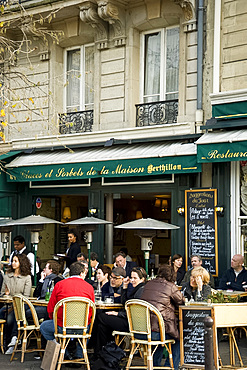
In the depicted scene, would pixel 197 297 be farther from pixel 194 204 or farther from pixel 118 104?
pixel 118 104

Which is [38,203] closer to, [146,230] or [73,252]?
[73,252]

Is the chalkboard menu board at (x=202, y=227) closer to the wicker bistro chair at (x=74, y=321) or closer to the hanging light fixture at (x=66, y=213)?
the wicker bistro chair at (x=74, y=321)

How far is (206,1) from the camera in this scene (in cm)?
1329

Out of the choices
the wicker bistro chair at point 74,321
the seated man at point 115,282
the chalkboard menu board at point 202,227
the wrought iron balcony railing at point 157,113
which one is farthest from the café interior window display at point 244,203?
the wicker bistro chair at point 74,321

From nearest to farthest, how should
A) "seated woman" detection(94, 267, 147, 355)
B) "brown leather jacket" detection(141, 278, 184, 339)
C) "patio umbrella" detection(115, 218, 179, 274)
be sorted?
"brown leather jacket" detection(141, 278, 184, 339)
"seated woman" detection(94, 267, 147, 355)
"patio umbrella" detection(115, 218, 179, 274)

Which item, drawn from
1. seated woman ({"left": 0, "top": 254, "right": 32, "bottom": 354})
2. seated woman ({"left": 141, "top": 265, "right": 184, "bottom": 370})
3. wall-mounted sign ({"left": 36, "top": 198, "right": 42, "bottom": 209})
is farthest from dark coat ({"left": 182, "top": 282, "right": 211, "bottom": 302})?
wall-mounted sign ({"left": 36, "top": 198, "right": 42, "bottom": 209})

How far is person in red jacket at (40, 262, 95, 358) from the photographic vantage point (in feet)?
29.1

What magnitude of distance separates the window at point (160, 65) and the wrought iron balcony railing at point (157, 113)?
0.33 metres

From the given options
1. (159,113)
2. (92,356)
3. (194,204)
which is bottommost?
(92,356)

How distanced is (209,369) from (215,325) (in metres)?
0.79

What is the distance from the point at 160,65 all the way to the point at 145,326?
7.68 metres

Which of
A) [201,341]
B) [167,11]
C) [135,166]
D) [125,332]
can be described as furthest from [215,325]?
[167,11]

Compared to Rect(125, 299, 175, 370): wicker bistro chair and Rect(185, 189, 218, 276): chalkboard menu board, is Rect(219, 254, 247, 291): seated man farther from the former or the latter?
Rect(125, 299, 175, 370): wicker bistro chair

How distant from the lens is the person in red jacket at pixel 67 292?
8859mm
